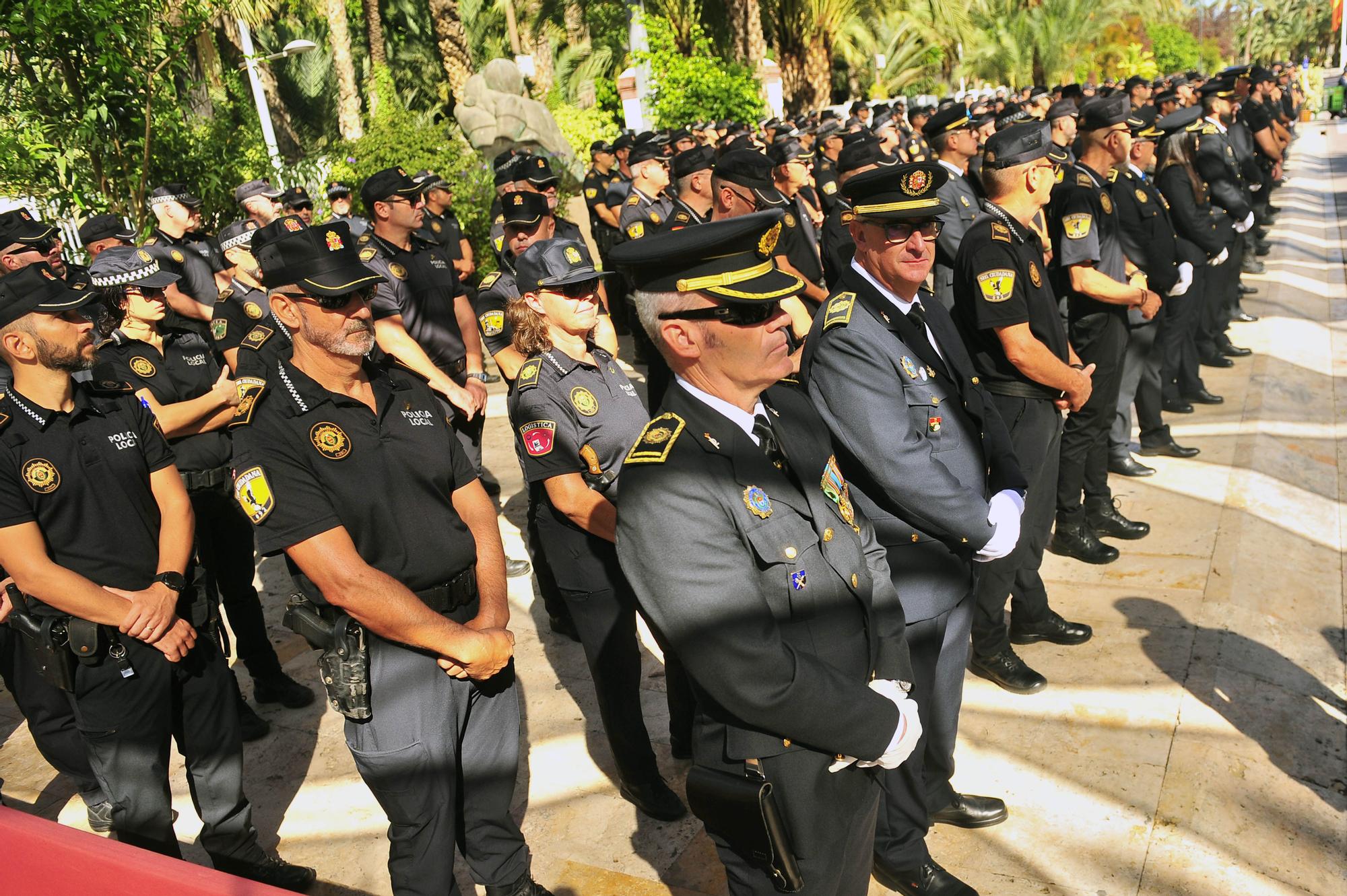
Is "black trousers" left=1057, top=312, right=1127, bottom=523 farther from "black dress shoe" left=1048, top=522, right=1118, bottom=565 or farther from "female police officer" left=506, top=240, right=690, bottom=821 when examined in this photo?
"female police officer" left=506, top=240, right=690, bottom=821

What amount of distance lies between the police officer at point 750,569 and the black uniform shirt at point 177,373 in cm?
295

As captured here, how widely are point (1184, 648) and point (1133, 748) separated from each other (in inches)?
32.5

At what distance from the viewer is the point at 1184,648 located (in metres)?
4.42

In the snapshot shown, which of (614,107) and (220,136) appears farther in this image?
(614,107)

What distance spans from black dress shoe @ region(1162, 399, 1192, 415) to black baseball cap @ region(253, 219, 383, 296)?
653 centimetres

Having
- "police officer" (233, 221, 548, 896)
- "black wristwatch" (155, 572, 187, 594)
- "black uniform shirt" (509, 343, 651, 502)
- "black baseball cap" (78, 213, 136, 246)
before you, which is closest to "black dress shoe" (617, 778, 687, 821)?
"police officer" (233, 221, 548, 896)

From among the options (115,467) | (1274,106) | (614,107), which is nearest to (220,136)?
(115,467)

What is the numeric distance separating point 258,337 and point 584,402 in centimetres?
108

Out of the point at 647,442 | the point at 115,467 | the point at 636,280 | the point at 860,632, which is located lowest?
the point at 860,632

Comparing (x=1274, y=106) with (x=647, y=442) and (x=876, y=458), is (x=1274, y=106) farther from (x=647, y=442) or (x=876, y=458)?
(x=647, y=442)

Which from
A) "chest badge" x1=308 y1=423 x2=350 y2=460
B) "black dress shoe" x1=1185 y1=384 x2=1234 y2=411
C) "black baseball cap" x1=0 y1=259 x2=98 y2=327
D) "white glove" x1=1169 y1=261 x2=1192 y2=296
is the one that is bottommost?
"black dress shoe" x1=1185 y1=384 x2=1234 y2=411

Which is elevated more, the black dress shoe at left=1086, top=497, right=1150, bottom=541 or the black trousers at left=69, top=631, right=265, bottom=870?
the black trousers at left=69, top=631, right=265, bottom=870

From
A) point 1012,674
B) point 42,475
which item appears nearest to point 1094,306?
point 1012,674

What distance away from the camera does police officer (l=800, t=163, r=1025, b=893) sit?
2975mm
